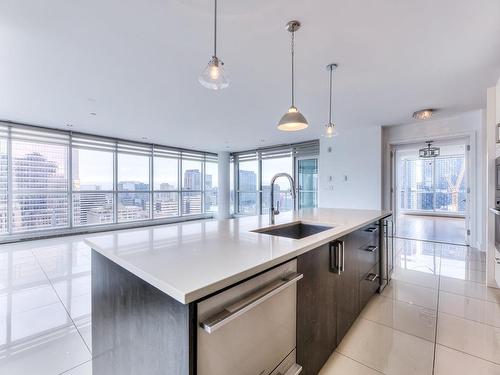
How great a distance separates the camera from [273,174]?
267 inches

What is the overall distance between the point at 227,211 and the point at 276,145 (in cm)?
301

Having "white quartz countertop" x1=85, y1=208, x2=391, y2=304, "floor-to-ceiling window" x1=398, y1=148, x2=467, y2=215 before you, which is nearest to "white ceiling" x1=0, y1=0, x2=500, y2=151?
"white quartz countertop" x1=85, y1=208, x2=391, y2=304

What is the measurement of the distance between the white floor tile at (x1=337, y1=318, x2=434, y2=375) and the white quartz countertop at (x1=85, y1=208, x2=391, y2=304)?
900 millimetres

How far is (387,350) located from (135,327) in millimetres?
1774

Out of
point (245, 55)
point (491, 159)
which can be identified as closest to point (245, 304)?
point (245, 55)

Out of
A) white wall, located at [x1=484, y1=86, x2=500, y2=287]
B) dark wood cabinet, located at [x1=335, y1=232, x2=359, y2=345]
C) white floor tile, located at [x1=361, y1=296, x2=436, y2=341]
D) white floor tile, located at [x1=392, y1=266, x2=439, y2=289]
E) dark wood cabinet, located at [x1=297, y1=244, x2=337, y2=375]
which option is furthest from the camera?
white floor tile, located at [x1=392, y1=266, x2=439, y2=289]

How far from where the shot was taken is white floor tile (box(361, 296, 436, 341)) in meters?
1.93

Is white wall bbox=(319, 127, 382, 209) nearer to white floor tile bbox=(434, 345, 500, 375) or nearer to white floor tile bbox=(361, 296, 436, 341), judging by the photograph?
white floor tile bbox=(361, 296, 436, 341)

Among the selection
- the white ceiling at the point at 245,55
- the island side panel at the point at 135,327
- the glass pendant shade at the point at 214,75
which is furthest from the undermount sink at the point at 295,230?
the white ceiling at the point at 245,55

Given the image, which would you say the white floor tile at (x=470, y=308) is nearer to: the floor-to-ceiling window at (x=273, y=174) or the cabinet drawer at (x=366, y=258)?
the cabinet drawer at (x=366, y=258)

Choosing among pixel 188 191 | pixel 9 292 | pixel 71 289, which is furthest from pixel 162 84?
pixel 188 191

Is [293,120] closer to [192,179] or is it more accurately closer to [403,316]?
[403,316]

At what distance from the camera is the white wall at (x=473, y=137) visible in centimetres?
410

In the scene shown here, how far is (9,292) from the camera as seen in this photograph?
2.49 m
